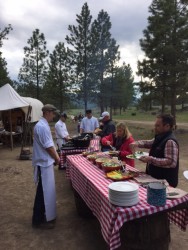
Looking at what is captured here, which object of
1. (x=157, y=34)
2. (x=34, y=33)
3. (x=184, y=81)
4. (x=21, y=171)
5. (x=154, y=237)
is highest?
(x=34, y=33)

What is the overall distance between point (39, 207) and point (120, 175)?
152 cm

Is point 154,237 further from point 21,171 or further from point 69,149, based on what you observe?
point 21,171

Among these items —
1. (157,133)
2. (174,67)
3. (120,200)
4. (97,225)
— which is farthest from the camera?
(174,67)

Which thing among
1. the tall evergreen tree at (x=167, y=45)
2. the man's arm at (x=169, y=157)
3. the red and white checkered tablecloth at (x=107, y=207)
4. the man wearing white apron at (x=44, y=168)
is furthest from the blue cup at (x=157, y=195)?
the tall evergreen tree at (x=167, y=45)

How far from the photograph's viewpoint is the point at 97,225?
4.20 metres

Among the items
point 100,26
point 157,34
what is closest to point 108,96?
point 100,26

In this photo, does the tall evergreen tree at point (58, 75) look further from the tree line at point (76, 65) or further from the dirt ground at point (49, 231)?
the dirt ground at point (49, 231)

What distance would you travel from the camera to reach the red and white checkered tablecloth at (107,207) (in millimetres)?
2486

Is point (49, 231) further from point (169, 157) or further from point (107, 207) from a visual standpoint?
point (169, 157)

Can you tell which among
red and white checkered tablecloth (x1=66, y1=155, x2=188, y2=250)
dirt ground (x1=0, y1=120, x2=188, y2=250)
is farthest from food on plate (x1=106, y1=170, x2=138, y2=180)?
dirt ground (x1=0, y1=120, x2=188, y2=250)

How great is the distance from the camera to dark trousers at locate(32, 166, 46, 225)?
405 cm

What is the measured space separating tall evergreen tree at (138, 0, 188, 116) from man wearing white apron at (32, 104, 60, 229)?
13418 millimetres

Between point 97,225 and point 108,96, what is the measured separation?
2786 centimetres

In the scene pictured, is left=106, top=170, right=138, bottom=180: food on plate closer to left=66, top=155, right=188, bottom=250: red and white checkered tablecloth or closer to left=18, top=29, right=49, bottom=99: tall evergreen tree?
left=66, top=155, right=188, bottom=250: red and white checkered tablecloth
